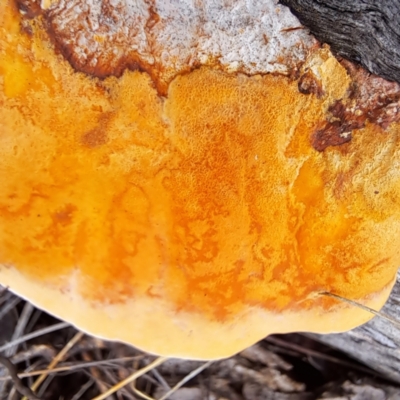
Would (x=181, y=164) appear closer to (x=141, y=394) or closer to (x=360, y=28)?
(x=360, y=28)

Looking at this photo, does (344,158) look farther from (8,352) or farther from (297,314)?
(8,352)

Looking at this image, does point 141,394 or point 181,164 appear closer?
point 181,164

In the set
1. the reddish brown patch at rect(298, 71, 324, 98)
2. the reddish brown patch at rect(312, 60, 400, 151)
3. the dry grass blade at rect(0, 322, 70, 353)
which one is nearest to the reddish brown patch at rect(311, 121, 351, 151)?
the reddish brown patch at rect(312, 60, 400, 151)

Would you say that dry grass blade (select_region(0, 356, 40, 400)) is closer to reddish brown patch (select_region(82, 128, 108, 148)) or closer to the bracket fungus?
the bracket fungus

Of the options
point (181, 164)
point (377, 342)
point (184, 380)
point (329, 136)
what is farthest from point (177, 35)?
point (377, 342)

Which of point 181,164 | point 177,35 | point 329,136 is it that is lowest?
point 181,164

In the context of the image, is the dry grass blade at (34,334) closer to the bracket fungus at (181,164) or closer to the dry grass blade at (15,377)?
the dry grass blade at (15,377)

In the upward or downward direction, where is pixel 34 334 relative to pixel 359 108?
downward
